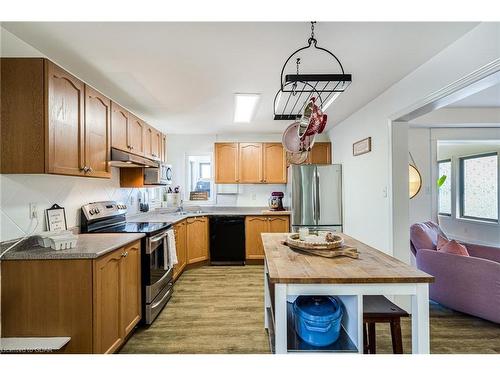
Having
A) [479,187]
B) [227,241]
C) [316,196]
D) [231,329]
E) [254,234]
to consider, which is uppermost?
[479,187]

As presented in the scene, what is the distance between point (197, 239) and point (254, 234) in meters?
0.94

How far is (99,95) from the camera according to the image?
241 cm

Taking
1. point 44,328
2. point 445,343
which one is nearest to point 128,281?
point 44,328

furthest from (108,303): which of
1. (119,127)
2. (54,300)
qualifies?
(119,127)

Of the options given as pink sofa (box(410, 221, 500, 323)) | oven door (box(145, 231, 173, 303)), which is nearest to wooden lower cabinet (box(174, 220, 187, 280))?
oven door (box(145, 231, 173, 303))

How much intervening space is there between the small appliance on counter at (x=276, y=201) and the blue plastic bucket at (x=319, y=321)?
329 cm

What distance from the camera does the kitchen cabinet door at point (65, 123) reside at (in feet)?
5.90

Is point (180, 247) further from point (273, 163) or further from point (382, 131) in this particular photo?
point (382, 131)

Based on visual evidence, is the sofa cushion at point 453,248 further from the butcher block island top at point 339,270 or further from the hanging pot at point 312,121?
the hanging pot at point 312,121

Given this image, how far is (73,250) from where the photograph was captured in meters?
1.80

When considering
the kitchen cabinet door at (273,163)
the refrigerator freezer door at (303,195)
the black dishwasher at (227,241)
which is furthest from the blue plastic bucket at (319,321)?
the kitchen cabinet door at (273,163)

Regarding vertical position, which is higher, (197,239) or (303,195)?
(303,195)
